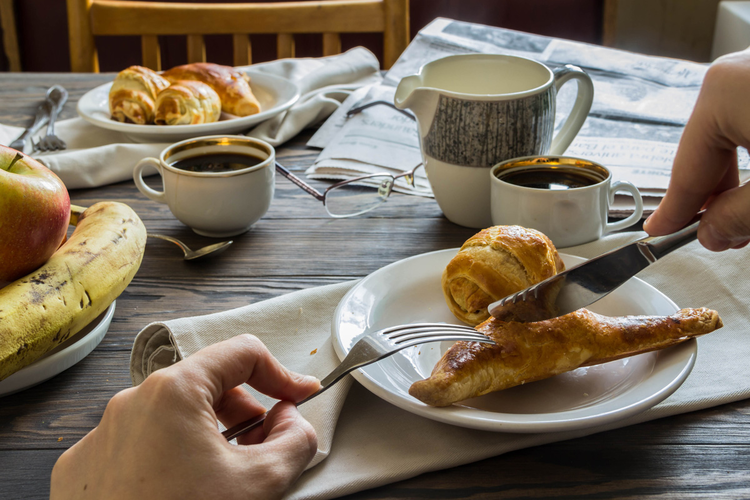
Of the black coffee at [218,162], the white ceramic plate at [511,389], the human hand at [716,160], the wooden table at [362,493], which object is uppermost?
the human hand at [716,160]

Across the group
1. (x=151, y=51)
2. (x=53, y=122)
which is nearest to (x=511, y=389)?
(x=53, y=122)

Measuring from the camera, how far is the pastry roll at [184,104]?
1208 millimetres

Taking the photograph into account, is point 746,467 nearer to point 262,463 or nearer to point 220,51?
point 262,463

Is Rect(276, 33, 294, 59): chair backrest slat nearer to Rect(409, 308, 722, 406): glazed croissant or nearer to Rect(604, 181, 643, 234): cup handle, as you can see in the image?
Rect(604, 181, 643, 234): cup handle

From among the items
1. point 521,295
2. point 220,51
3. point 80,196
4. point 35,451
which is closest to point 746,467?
point 521,295

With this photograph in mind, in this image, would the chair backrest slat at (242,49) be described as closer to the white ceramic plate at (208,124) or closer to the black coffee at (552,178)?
the white ceramic plate at (208,124)

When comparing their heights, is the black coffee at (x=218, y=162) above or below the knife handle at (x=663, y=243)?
below

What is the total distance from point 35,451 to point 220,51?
267 centimetres

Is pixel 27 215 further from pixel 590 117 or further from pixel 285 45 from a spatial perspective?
pixel 285 45

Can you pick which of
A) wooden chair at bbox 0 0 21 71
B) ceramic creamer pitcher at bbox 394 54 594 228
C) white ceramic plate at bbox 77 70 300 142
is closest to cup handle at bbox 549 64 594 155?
ceramic creamer pitcher at bbox 394 54 594 228

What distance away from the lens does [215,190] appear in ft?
2.98

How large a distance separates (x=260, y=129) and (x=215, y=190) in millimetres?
435

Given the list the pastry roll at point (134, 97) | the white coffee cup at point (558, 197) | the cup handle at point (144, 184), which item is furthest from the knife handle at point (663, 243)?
the pastry roll at point (134, 97)

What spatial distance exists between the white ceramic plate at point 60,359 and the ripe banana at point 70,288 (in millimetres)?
15
